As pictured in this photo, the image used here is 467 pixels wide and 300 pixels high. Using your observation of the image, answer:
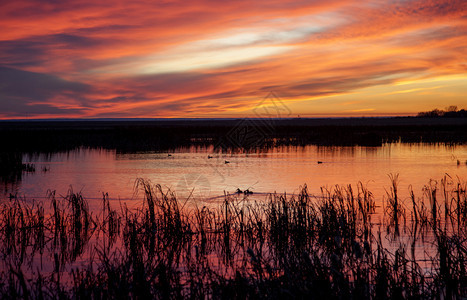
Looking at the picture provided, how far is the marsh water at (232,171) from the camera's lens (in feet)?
65.0

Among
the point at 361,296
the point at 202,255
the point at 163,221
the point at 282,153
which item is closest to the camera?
the point at 361,296

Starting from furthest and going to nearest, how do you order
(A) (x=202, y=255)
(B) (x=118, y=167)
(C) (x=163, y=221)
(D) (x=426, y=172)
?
(B) (x=118, y=167)
(D) (x=426, y=172)
(C) (x=163, y=221)
(A) (x=202, y=255)

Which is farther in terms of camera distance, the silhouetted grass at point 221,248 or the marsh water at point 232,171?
the marsh water at point 232,171

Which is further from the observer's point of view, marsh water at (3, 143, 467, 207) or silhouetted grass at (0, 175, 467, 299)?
marsh water at (3, 143, 467, 207)

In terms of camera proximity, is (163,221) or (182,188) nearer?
(163,221)

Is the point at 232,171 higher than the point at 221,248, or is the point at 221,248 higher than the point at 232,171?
the point at 232,171

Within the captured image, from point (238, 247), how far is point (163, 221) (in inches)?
113

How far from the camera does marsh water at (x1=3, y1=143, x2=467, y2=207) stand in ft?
65.0

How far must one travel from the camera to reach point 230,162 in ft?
99.6

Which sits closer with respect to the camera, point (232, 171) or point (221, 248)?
point (221, 248)

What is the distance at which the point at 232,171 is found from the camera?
25781 mm

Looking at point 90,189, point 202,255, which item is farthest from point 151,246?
point 90,189

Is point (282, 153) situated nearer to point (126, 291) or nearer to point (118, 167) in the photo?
point (118, 167)

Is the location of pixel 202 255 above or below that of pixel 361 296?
below
